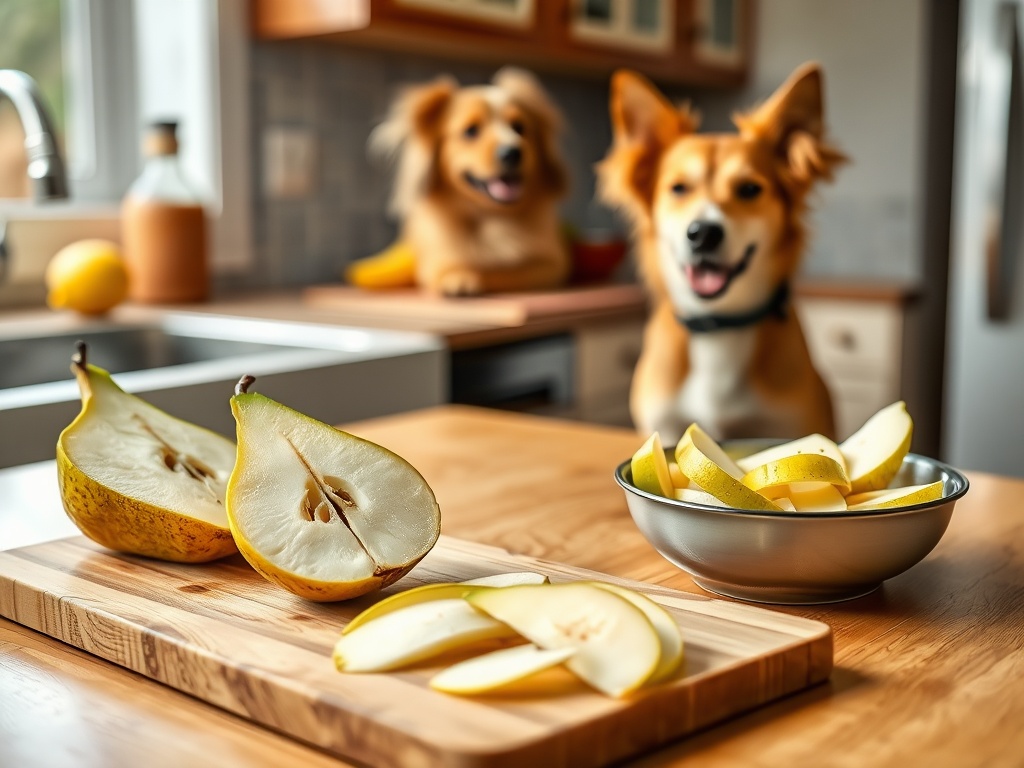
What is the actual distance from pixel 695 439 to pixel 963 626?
7.4 inches

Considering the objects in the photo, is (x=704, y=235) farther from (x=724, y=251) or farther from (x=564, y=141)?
(x=564, y=141)

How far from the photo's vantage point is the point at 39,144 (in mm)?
1388

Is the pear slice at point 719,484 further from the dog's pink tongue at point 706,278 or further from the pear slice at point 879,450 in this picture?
the dog's pink tongue at point 706,278

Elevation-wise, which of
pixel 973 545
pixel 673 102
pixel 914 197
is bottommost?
pixel 973 545

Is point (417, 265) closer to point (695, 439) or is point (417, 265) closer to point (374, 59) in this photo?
point (374, 59)

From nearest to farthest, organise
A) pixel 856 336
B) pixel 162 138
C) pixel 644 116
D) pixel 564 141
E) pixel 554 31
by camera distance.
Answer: pixel 644 116
pixel 162 138
pixel 554 31
pixel 856 336
pixel 564 141

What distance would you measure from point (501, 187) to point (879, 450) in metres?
1.70

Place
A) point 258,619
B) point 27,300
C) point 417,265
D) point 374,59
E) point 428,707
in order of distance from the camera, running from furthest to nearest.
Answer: point 374,59
point 417,265
point 27,300
point 258,619
point 428,707

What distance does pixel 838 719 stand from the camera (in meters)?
0.53

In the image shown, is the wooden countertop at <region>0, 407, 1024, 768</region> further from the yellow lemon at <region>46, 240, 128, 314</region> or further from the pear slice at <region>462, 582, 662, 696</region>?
the yellow lemon at <region>46, 240, 128, 314</region>

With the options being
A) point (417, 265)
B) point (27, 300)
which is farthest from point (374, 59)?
point (27, 300)

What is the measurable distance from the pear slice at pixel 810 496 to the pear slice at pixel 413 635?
0.21 meters

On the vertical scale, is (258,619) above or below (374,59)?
below

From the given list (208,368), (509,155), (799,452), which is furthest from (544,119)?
(799,452)
